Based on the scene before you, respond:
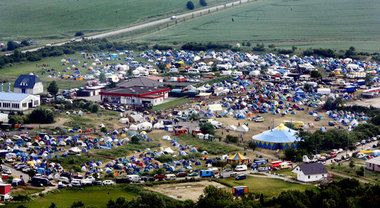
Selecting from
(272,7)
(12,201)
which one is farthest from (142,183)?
(272,7)

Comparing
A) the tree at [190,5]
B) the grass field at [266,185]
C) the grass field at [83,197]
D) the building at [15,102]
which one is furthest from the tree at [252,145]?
the tree at [190,5]

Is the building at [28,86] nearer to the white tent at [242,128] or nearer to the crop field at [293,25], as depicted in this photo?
the white tent at [242,128]

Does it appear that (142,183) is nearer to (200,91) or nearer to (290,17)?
(200,91)

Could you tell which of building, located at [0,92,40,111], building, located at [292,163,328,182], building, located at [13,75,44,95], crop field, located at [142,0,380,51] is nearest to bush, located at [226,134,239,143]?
building, located at [292,163,328,182]

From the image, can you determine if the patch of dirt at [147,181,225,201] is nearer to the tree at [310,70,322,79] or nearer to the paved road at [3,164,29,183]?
the paved road at [3,164,29,183]

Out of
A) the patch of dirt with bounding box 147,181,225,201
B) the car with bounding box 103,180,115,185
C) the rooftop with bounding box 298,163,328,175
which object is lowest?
the patch of dirt with bounding box 147,181,225,201

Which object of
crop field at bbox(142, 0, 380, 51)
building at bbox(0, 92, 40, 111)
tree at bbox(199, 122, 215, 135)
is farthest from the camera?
crop field at bbox(142, 0, 380, 51)
